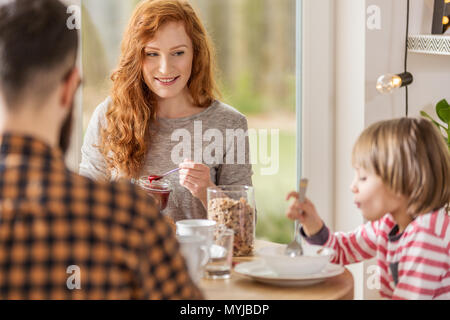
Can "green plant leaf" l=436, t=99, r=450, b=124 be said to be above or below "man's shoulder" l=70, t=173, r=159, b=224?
below

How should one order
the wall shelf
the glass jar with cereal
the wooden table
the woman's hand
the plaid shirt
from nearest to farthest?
1. the plaid shirt
2. the wooden table
3. the glass jar with cereal
4. the woman's hand
5. the wall shelf

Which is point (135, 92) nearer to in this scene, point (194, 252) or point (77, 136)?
point (77, 136)

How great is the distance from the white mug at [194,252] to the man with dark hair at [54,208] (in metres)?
0.30

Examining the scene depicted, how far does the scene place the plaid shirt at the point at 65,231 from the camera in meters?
0.79

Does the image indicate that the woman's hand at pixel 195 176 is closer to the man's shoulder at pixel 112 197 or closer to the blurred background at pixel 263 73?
the blurred background at pixel 263 73

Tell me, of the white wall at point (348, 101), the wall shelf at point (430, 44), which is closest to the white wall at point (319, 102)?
the white wall at point (348, 101)

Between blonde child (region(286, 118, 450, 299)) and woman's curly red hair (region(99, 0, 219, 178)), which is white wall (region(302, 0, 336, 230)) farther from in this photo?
blonde child (region(286, 118, 450, 299))

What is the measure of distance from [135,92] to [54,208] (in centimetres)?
131

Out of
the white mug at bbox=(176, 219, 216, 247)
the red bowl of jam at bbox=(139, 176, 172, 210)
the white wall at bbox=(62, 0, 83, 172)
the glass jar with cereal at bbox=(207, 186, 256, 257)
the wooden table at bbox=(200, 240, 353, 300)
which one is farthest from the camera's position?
the white wall at bbox=(62, 0, 83, 172)

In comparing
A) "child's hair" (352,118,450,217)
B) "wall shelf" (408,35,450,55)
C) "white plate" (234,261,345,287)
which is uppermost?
"wall shelf" (408,35,450,55)

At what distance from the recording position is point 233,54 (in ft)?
8.09

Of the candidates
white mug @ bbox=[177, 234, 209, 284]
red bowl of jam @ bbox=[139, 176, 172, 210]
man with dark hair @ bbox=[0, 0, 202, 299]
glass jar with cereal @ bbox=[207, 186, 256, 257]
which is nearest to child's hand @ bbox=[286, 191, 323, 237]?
glass jar with cereal @ bbox=[207, 186, 256, 257]

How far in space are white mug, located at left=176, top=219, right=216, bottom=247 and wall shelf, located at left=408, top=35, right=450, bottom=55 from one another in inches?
51.9

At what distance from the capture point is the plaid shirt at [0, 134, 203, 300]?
787 mm
